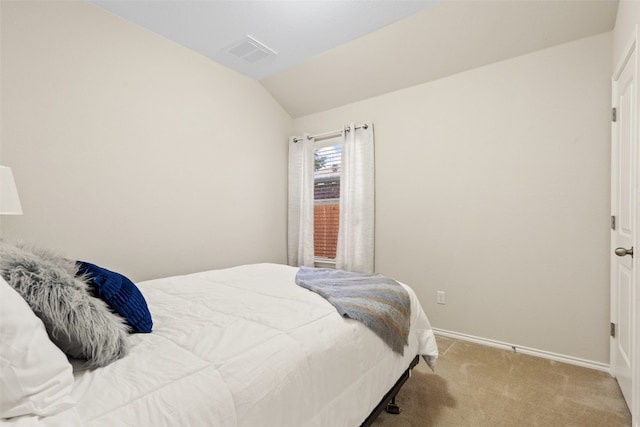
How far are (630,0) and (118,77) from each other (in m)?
3.55

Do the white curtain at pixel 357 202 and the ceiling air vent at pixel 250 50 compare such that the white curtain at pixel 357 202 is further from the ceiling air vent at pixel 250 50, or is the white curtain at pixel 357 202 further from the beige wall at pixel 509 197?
the ceiling air vent at pixel 250 50

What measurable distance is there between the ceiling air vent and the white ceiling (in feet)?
0.15

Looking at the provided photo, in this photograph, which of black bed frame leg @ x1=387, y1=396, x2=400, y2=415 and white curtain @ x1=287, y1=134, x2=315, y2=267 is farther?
white curtain @ x1=287, y1=134, x2=315, y2=267

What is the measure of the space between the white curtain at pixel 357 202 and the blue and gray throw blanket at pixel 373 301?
4.60 ft

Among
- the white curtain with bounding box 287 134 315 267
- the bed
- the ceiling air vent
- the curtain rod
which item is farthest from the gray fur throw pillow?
the curtain rod

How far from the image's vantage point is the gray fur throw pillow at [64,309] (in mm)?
864

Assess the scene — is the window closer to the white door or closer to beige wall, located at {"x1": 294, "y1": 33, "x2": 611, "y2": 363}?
beige wall, located at {"x1": 294, "y1": 33, "x2": 611, "y2": 363}

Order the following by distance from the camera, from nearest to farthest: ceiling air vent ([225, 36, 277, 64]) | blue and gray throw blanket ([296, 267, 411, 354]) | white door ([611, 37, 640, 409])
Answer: blue and gray throw blanket ([296, 267, 411, 354]), white door ([611, 37, 640, 409]), ceiling air vent ([225, 36, 277, 64])

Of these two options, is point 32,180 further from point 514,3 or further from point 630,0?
point 630,0

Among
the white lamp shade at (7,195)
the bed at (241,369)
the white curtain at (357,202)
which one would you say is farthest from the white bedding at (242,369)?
the white curtain at (357,202)

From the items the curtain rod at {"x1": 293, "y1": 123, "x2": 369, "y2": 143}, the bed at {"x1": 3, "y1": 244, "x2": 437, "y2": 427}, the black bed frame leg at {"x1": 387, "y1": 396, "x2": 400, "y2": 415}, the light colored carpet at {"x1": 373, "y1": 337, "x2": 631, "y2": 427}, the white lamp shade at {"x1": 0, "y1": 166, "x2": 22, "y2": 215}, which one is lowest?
the light colored carpet at {"x1": 373, "y1": 337, "x2": 631, "y2": 427}

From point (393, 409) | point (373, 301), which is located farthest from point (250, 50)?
point (393, 409)

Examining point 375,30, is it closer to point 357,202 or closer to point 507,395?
point 357,202

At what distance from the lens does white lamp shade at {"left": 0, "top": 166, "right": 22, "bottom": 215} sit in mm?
1752
